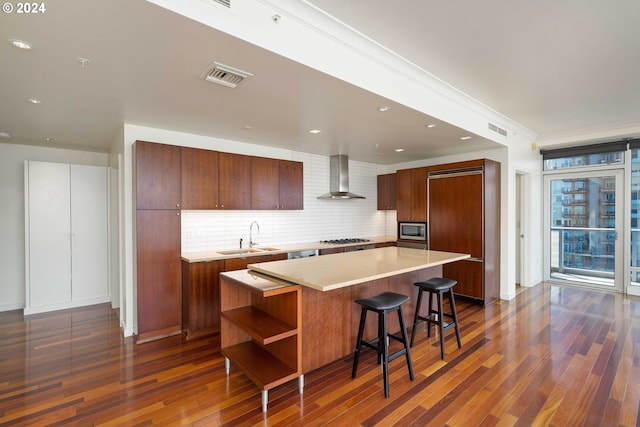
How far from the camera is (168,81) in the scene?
2.48 m

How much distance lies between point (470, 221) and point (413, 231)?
1076 millimetres

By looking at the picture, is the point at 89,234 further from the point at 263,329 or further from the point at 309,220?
the point at 263,329

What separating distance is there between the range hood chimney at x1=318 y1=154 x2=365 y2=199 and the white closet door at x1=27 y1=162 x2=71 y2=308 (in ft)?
13.5

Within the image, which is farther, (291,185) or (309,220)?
(309,220)

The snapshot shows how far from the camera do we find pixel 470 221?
478 cm

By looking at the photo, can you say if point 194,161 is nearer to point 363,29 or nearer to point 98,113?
point 98,113

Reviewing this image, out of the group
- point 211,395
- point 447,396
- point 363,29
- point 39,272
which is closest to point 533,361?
point 447,396

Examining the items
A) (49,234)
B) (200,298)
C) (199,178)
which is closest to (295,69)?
(199,178)

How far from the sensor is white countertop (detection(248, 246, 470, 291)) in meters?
2.29

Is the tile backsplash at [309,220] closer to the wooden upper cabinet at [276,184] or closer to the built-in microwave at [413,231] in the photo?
the wooden upper cabinet at [276,184]

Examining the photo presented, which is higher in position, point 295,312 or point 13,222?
point 13,222

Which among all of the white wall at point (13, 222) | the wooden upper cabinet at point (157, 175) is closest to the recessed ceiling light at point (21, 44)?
the wooden upper cabinet at point (157, 175)

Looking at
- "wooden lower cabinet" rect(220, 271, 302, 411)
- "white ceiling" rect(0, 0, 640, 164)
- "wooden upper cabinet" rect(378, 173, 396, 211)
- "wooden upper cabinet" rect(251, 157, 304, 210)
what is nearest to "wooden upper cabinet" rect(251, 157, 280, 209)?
"wooden upper cabinet" rect(251, 157, 304, 210)

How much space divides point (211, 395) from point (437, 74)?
3640mm
